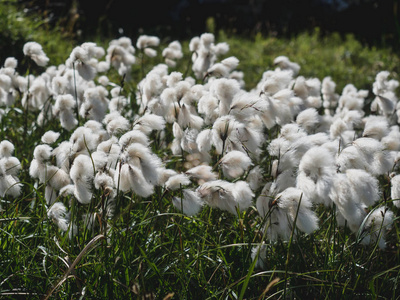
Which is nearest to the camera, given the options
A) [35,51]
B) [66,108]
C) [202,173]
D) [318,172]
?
[318,172]

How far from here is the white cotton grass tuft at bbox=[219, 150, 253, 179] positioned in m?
1.90

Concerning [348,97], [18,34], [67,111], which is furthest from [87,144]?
[18,34]

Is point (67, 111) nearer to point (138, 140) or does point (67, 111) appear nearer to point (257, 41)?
point (138, 140)

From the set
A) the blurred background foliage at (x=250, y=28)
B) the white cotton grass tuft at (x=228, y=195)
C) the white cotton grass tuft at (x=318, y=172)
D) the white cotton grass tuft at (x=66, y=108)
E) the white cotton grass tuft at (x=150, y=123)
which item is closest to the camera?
the white cotton grass tuft at (x=318, y=172)

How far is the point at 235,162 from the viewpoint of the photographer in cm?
193

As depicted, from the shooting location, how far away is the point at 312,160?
5.62 feet

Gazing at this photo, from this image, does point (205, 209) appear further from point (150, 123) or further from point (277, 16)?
point (277, 16)

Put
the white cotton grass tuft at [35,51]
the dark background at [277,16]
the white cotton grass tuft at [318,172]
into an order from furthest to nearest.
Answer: the dark background at [277,16], the white cotton grass tuft at [35,51], the white cotton grass tuft at [318,172]

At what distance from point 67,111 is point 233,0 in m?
8.51

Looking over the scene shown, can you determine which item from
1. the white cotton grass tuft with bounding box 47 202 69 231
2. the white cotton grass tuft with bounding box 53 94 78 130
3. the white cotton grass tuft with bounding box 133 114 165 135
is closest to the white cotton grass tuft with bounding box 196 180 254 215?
the white cotton grass tuft with bounding box 133 114 165 135

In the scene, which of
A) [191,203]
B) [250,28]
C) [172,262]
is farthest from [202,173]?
[250,28]

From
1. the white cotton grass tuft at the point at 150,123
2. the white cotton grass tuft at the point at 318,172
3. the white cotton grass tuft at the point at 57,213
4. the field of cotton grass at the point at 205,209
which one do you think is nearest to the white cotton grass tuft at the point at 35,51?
the field of cotton grass at the point at 205,209

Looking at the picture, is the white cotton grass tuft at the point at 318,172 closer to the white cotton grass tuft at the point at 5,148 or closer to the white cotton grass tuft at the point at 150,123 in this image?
the white cotton grass tuft at the point at 150,123

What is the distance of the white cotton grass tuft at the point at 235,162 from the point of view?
6.24 feet
